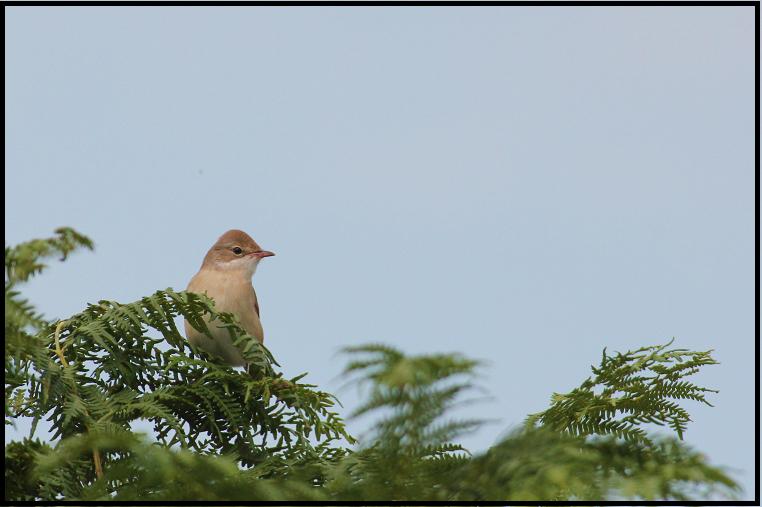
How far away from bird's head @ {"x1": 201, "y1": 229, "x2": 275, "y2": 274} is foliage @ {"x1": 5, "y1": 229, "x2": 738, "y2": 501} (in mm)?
3891

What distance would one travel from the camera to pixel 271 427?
3729 millimetres

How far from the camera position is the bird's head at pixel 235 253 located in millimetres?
7953

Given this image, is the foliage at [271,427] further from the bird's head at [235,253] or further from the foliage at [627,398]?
the bird's head at [235,253]

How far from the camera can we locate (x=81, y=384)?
3.43 m

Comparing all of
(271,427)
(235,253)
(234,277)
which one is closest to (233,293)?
(234,277)

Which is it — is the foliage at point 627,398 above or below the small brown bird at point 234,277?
below

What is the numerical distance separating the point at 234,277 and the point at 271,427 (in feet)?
13.5

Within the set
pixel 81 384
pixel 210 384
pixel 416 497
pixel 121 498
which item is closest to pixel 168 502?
pixel 121 498

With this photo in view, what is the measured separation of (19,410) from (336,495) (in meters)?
1.58

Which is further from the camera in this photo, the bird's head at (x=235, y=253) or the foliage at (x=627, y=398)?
the bird's head at (x=235, y=253)

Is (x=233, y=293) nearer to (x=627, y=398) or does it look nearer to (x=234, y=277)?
(x=234, y=277)

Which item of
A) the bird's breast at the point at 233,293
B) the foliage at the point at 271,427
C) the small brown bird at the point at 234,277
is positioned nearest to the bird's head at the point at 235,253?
the small brown bird at the point at 234,277

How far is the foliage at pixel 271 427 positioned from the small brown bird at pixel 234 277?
330 cm

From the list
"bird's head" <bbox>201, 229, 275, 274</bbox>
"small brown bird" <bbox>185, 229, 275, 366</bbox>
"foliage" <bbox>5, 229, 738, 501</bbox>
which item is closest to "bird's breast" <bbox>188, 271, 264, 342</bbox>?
"small brown bird" <bbox>185, 229, 275, 366</bbox>
